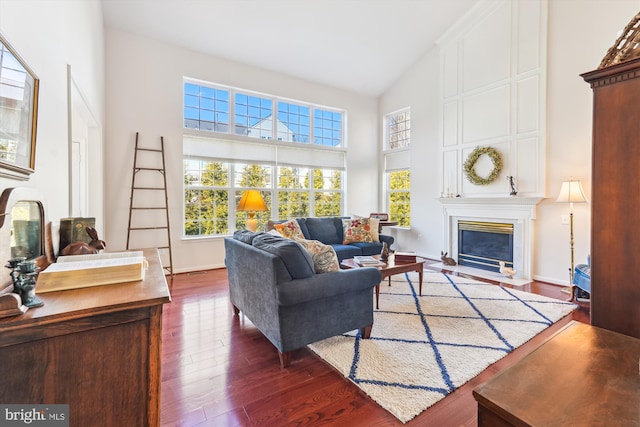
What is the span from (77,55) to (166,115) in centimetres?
200

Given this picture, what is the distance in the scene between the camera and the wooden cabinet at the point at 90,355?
2.70 feet

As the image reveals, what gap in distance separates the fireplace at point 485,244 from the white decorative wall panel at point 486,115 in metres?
1.46

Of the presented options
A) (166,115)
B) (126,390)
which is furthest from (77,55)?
(126,390)

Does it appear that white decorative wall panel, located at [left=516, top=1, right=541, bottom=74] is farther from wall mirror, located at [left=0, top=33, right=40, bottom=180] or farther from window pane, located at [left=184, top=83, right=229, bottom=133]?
wall mirror, located at [left=0, top=33, right=40, bottom=180]

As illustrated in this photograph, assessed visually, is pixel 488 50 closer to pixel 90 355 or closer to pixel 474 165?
pixel 474 165

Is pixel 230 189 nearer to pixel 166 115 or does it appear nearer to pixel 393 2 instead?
pixel 166 115

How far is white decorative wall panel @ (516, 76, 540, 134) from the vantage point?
423 cm

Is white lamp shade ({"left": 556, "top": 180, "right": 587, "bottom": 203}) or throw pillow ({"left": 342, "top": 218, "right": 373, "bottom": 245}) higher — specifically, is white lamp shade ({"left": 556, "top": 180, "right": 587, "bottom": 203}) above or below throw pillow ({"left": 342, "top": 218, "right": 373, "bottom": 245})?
above

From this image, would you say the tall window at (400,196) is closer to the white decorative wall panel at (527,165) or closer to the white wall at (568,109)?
the white decorative wall panel at (527,165)

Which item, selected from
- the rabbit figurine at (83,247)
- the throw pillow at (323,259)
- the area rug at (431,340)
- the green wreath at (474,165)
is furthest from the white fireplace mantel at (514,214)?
the rabbit figurine at (83,247)

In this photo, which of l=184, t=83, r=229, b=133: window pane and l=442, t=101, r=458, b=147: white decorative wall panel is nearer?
l=184, t=83, r=229, b=133: window pane

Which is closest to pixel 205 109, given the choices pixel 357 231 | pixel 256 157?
pixel 256 157

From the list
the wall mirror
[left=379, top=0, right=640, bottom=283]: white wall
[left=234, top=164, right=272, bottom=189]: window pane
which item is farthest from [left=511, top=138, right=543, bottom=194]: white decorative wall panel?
the wall mirror

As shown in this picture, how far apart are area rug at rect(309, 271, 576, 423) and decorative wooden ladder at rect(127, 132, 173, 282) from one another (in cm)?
334
